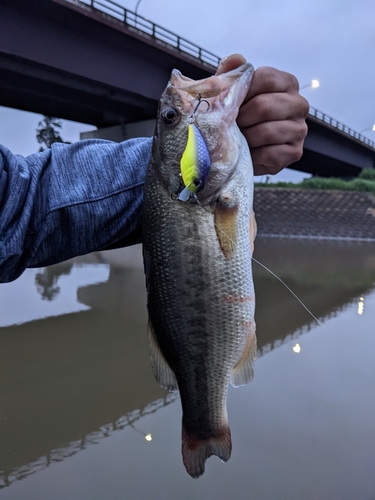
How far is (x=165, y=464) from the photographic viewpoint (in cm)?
238

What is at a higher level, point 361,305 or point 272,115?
point 272,115

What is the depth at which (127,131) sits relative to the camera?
16.7 meters

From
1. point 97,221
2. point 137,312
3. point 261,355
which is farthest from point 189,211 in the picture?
point 137,312

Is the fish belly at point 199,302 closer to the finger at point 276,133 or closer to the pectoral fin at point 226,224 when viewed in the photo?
the pectoral fin at point 226,224

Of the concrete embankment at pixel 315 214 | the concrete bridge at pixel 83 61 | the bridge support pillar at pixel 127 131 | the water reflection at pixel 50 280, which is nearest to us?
the water reflection at pixel 50 280

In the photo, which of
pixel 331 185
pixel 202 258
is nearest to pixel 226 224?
pixel 202 258

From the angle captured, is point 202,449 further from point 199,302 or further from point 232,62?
point 232,62

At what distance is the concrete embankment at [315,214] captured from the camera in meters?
17.8

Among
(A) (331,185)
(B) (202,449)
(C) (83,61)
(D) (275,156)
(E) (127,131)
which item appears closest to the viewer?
(B) (202,449)

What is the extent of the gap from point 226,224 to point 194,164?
0.83 ft

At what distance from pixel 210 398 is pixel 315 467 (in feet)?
4.82

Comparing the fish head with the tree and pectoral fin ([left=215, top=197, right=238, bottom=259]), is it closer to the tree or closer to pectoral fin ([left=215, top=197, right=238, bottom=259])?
pectoral fin ([left=215, top=197, right=238, bottom=259])

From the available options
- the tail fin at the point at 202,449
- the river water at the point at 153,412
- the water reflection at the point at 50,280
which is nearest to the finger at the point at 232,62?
the tail fin at the point at 202,449

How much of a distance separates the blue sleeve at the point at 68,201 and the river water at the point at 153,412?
1539 millimetres
